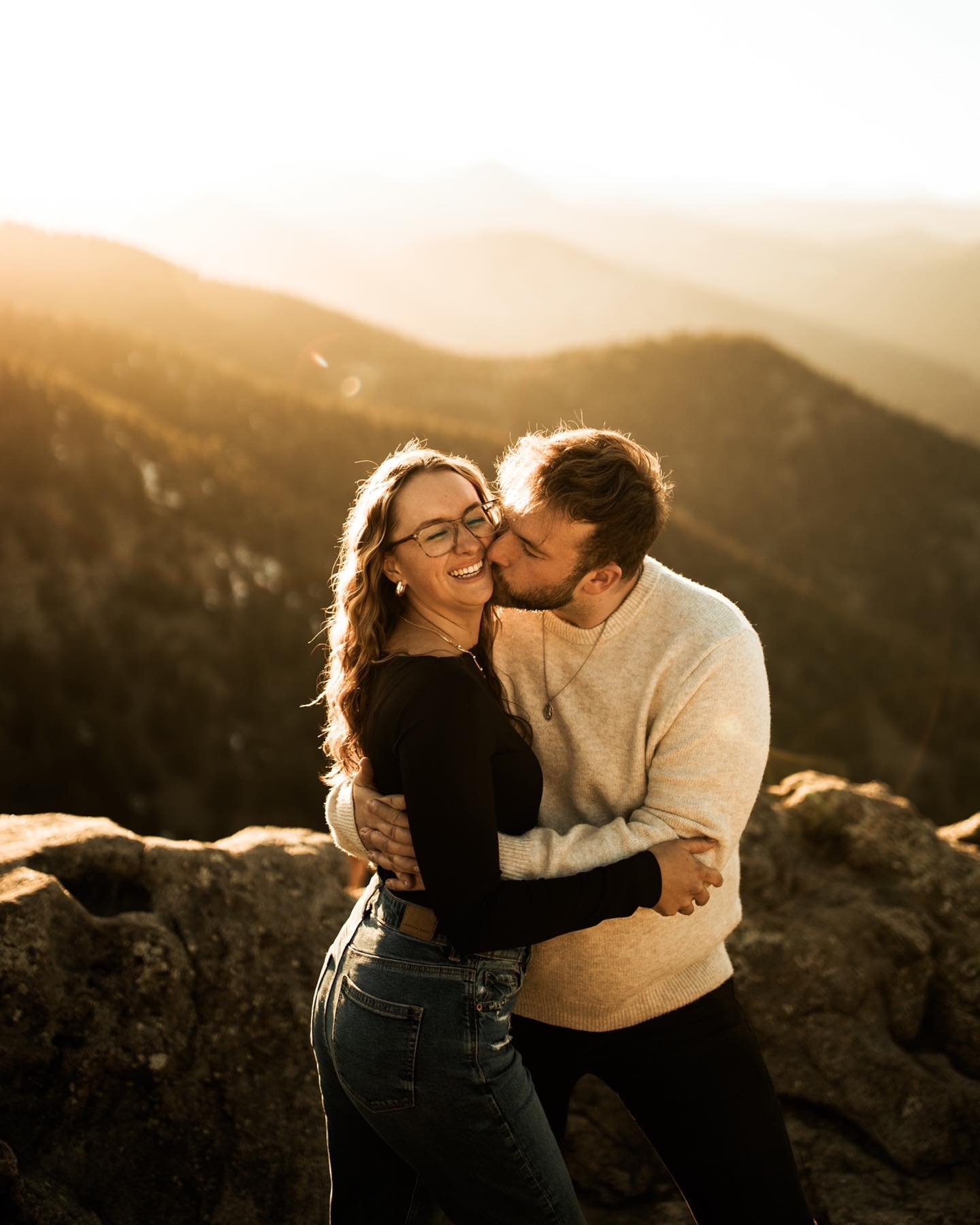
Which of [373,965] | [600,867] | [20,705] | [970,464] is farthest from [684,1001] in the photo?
[970,464]

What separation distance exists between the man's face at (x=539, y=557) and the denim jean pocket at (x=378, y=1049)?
1.17 meters

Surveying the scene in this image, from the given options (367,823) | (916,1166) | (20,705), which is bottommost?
(20,705)

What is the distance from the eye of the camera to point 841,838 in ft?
14.5

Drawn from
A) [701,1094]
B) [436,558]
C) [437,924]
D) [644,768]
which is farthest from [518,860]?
[701,1094]

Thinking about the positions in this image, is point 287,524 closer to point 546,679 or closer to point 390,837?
point 546,679

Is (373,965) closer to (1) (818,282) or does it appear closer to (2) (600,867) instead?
(2) (600,867)

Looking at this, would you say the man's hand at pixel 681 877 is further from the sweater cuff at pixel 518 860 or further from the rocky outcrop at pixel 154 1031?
the rocky outcrop at pixel 154 1031

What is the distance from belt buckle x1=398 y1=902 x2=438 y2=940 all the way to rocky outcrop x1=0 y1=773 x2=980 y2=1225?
136 centimetres

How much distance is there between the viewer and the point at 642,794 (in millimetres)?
2711

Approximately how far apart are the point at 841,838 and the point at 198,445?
17.4m

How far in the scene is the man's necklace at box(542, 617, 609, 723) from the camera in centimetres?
280

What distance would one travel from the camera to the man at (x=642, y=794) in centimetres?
254

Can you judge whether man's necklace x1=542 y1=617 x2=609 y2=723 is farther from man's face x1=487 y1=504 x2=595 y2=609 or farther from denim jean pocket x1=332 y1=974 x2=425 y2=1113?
denim jean pocket x1=332 y1=974 x2=425 y2=1113

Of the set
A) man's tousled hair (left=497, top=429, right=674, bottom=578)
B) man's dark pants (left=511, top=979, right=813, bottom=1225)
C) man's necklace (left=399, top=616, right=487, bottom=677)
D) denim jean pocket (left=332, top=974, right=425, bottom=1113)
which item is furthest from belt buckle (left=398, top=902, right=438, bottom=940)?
man's tousled hair (left=497, top=429, right=674, bottom=578)
